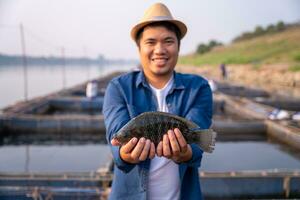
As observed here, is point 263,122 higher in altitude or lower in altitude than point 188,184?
lower

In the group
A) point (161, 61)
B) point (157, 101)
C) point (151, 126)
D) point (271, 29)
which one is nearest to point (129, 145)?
point (151, 126)

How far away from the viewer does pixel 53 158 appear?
10352mm

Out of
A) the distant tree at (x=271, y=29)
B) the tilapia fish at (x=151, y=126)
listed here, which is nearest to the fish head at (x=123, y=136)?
the tilapia fish at (x=151, y=126)

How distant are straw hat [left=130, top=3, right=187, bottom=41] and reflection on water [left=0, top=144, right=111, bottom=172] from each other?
24.8 ft

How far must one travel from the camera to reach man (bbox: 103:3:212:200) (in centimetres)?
200

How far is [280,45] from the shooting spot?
167ft

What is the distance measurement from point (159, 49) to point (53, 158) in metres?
Answer: 9.30

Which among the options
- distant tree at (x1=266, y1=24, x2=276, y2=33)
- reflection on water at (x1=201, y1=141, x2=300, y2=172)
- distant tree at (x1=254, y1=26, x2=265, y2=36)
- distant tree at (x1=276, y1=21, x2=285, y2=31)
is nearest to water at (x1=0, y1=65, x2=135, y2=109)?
reflection on water at (x1=201, y1=141, x2=300, y2=172)

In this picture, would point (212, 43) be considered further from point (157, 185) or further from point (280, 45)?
point (157, 185)

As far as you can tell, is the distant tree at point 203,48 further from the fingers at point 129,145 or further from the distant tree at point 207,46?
the fingers at point 129,145

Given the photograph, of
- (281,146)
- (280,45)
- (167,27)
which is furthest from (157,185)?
(280,45)

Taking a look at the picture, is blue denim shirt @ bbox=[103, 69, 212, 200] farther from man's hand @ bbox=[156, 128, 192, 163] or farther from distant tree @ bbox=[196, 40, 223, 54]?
distant tree @ bbox=[196, 40, 223, 54]

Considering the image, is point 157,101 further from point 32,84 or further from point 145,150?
point 32,84

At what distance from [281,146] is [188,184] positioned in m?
10.0
